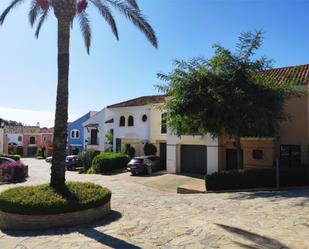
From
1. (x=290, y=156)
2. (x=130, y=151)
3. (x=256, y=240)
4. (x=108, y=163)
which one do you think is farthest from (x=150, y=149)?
(x=256, y=240)

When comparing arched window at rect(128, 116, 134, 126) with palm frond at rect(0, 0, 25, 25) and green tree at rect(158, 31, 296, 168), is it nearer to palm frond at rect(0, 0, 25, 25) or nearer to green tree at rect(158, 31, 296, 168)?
green tree at rect(158, 31, 296, 168)

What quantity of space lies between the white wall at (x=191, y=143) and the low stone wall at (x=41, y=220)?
15865 mm

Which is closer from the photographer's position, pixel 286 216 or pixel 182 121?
pixel 286 216

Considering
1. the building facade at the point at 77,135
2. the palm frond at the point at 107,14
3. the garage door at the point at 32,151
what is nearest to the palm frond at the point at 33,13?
the palm frond at the point at 107,14

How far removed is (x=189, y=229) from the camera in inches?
351

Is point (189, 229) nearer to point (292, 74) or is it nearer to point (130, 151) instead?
point (292, 74)

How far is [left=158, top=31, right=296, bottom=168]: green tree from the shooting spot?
18109mm

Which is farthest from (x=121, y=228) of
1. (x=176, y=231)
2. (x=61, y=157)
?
(x=61, y=157)

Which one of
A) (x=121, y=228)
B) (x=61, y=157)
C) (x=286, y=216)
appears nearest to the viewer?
(x=121, y=228)

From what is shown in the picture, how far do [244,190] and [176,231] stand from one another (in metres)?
9.30

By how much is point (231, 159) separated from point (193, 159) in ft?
11.6

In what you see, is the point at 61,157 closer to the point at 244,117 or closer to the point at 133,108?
the point at 244,117

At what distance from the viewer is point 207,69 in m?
19.5

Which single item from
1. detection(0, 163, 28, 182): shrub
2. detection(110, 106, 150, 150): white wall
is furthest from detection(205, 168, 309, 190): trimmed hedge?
detection(110, 106, 150, 150): white wall
